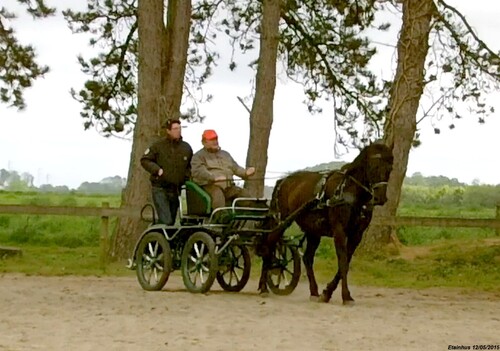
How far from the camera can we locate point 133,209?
17.8 meters

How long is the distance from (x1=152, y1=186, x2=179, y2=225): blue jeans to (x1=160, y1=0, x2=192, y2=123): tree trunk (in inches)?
240

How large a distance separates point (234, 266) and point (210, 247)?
2.55 ft

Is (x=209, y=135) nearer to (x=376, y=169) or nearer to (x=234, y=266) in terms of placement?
(x=234, y=266)

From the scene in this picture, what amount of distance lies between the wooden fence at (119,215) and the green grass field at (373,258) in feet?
2.37

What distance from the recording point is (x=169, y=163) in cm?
1397

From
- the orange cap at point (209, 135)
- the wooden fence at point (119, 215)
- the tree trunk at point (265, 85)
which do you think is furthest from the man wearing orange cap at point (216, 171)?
the tree trunk at point (265, 85)

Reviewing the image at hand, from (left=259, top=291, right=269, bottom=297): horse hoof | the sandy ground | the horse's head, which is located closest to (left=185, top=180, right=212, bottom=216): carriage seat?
the sandy ground

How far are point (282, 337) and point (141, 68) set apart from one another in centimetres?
1083

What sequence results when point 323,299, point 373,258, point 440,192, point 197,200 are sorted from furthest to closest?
point 440,192 < point 373,258 < point 197,200 < point 323,299

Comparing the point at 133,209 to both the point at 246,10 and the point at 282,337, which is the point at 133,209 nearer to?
the point at 246,10

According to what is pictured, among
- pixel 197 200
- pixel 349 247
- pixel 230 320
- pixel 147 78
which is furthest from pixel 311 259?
pixel 147 78

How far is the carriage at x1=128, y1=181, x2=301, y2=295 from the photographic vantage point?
13.4m

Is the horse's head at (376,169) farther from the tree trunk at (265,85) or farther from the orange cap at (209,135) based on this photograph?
the tree trunk at (265,85)

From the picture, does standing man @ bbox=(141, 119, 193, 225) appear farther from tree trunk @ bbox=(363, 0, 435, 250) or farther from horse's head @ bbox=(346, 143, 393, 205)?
tree trunk @ bbox=(363, 0, 435, 250)
